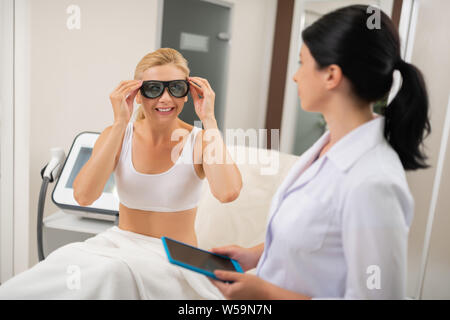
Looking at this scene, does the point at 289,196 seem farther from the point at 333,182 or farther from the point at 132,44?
the point at 132,44

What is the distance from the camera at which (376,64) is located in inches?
22.7

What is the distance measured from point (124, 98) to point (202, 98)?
0.53 feet

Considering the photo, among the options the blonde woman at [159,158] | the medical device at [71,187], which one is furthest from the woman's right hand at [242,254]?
the medical device at [71,187]

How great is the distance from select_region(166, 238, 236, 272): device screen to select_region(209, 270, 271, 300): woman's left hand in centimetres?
4

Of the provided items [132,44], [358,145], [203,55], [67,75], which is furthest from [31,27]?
[358,145]

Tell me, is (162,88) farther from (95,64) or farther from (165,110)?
(95,64)

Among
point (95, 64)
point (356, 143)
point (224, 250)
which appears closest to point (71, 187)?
point (95, 64)

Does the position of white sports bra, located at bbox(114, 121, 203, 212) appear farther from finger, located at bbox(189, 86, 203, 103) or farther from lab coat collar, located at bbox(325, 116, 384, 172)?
lab coat collar, located at bbox(325, 116, 384, 172)

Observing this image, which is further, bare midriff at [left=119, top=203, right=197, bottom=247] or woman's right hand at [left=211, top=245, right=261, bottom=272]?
bare midriff at [left=119, top=203, right=197, bottom=247]

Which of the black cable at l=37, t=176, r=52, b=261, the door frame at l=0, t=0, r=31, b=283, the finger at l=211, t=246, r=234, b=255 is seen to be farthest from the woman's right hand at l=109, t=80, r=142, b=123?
the door frame at l=0, t=0, r=31, b=283

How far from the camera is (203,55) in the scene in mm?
1020

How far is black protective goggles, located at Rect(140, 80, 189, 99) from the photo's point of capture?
2.73ft

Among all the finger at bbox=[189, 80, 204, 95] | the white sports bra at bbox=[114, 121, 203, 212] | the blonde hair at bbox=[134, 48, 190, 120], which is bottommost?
the white sports bra at bbox=[114, 121, 203, 212]

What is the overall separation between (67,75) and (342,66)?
98 centimetres
